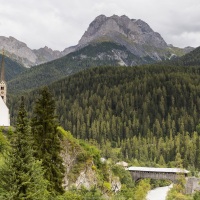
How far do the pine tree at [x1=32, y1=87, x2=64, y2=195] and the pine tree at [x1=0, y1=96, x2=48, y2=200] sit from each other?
6.82 metres

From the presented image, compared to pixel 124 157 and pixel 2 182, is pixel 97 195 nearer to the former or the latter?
pixel 2 182

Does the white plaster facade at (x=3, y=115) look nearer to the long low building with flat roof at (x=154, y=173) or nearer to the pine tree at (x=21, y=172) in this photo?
the pine tree at (x=21, y=172)

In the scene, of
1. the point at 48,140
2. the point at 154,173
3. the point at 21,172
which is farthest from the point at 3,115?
the point at 154,173

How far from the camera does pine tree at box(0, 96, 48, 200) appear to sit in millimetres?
31031

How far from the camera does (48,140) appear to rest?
39.6 metres

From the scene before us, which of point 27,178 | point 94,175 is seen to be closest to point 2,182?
point 27,178

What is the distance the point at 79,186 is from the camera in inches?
2758

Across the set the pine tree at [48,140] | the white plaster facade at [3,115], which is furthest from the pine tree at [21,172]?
the white plaster facade at [3,115]

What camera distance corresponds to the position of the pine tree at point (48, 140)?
3919cm

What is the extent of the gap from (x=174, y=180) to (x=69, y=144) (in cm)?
7902

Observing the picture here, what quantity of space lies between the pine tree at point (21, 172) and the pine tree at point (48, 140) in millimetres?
6820

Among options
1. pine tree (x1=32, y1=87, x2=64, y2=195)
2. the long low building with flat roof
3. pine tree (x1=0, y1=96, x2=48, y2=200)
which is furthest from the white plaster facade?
the long low building with flat roof

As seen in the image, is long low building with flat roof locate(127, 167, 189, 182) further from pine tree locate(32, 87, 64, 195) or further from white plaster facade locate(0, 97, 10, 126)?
pine tree locate(32, 87, 64, 195)

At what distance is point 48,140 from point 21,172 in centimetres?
851
